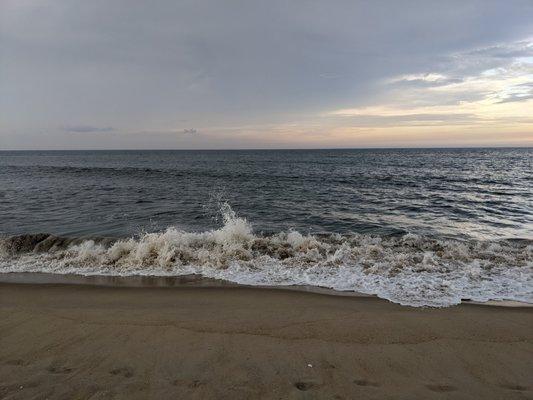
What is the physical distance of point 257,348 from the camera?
4449mm

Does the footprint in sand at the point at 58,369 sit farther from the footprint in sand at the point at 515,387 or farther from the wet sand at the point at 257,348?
the footprint in sand at the point at 515,387

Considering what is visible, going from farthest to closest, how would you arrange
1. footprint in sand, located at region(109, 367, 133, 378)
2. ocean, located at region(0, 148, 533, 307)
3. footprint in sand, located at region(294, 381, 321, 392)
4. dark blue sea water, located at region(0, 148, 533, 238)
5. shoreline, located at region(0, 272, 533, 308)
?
1. dark blue sea water, located at region(0, 148, 533, 238)
2. ocean, located at region(0, 148, 533, 307)
3. shoreline, located at region(0, 272, 533, 308)
4. footprint in sand, located at region(109, 367, 133, 378)
5. footprint in sand, located at region(294, 381, 321, 392)

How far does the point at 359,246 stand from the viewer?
990 cm

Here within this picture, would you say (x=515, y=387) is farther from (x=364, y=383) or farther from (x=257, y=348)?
(x=257, y=348)

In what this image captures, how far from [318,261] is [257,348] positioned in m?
4.43

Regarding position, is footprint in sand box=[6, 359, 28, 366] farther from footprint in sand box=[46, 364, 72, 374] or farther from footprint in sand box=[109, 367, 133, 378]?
footprint in sand box=[109, 367, 133, 378]

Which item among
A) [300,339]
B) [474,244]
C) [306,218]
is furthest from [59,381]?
[306,218]

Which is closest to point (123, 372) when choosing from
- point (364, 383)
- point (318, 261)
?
point (364, 383)

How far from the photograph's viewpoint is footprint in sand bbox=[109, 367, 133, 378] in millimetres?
3832

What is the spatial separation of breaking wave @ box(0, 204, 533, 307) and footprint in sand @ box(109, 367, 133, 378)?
3521 millimetres

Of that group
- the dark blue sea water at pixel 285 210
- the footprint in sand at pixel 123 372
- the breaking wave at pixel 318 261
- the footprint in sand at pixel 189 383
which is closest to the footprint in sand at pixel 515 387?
the breaking wave at pixel 318 261

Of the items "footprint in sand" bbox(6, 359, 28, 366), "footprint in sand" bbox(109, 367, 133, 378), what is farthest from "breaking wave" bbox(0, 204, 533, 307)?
"footprint in sand" bbox(6, 359, 28, 366)

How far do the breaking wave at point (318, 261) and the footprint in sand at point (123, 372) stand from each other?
3.52 metres

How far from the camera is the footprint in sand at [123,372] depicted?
3.83m
